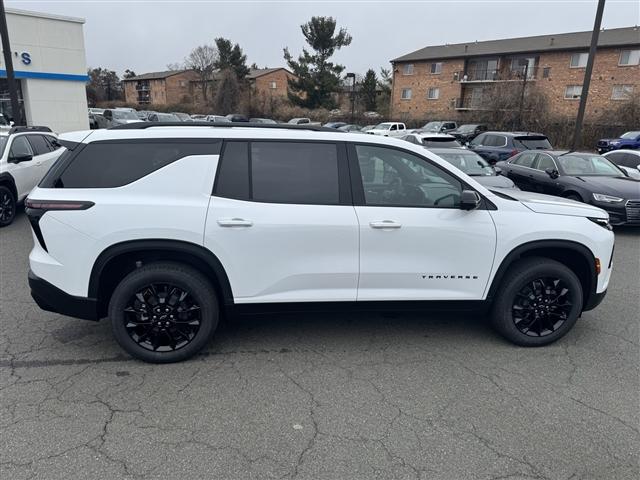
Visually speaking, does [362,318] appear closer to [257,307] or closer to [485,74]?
[257,307]

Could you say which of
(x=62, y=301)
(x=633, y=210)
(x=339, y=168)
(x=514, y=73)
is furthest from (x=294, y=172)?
(x=514, y=73)

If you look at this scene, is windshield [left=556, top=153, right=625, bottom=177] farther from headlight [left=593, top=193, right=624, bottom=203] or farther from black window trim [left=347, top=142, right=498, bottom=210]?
black window trim [left=347, top=142, right=498, bottom=210]

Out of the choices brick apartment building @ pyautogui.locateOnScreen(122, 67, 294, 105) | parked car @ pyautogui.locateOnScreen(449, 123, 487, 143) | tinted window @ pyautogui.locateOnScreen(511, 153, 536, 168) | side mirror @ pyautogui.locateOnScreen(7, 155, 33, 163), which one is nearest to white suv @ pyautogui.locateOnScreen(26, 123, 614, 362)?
side mirror @ pyautogui.locateOnScreen(7, 155, 33, 163)

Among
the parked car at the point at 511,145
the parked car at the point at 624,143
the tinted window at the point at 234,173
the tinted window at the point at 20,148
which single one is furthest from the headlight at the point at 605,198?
the parked car at the point at 624,143

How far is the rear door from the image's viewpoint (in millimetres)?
3297

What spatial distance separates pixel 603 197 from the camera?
807 centimetres

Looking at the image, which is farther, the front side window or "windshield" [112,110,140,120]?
"windshield" [112,110,140,120]

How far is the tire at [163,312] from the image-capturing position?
328 centimetres

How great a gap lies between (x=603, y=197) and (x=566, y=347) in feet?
17.9

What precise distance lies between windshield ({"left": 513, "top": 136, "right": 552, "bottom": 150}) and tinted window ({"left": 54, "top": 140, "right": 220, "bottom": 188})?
13.3m

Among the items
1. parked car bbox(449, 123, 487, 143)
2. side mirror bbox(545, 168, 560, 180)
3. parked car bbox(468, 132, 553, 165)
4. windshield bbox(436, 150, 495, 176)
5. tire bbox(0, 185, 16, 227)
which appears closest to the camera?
tire bbox(0, 185, 16, 227)

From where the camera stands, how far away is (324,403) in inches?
118

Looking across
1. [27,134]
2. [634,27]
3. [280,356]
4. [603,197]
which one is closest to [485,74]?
[634,27]

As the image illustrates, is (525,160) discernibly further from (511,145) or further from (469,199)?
(469,199)
